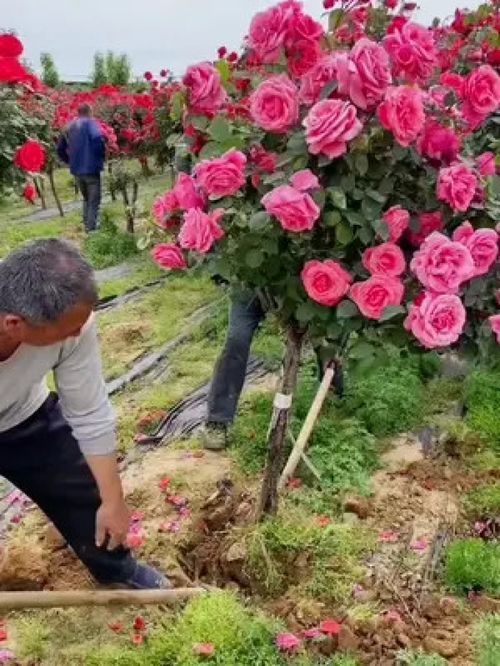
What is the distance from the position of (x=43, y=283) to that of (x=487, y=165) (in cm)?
139

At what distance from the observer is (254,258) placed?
2.60 m

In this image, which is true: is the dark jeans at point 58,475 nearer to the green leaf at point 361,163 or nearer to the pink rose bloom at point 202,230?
the pink rose bloom at point 202,230

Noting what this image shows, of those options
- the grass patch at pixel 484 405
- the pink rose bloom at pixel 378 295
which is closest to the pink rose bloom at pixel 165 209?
the pink rose bloom at pixel 378 295

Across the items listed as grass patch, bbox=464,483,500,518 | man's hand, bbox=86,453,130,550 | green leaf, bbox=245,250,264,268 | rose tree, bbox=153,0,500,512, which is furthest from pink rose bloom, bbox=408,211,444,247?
grass patch, bbox=464,483,500,518

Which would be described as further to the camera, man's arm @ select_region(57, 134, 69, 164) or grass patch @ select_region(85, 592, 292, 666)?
man's arm @ select_region(57, 134, 69, 164)

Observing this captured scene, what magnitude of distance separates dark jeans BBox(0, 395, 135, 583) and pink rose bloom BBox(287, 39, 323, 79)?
140 cm

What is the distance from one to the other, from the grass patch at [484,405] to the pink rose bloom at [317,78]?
226 cm

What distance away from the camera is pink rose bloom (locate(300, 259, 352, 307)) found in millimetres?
2541

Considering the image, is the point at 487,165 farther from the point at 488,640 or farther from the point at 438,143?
the point at 488,640

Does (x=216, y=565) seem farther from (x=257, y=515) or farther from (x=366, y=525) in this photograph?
(x=366, y=525)

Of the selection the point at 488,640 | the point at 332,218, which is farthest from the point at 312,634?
the point at 332,218

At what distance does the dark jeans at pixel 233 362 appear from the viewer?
4184mm

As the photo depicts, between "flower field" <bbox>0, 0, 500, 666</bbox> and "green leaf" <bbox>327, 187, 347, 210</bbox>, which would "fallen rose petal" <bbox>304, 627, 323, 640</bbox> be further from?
"green leaf" <bbox>327, 187, 347, 210</bbox>

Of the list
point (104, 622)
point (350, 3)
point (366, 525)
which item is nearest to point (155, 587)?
point (104, 622)
